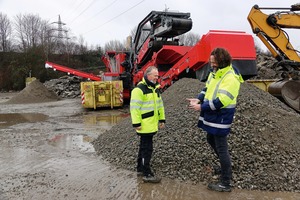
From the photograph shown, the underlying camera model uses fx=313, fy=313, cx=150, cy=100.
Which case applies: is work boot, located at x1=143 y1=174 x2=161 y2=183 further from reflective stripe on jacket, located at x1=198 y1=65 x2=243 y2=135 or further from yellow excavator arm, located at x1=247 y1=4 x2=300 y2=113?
yellow excavator arm, located at x1=247 y1=4 x2=300 y2=113

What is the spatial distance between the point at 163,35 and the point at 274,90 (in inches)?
167

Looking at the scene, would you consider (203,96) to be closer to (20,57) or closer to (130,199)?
(130,199)

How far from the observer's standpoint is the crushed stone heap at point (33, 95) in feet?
67.7

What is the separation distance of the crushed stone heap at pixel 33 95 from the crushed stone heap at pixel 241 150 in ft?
52.8

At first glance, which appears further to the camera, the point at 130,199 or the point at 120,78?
the point at 120,78

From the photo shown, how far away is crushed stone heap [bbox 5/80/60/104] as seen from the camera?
20641 mm

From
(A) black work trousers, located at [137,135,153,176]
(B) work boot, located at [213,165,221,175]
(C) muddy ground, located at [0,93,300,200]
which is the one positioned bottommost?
(C) muddy ground, located at [0,93,300,200]

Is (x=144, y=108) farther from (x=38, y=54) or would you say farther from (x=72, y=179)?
(x=38, y=54)

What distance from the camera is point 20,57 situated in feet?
114

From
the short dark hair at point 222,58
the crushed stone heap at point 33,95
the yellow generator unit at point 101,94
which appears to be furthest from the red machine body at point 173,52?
the crushed stone heap at point 33,95

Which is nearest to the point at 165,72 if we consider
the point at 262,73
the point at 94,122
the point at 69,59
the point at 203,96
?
the point at 94,122

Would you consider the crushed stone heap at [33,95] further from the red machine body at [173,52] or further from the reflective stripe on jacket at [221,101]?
the reflective stripe on jacket at [221,101]

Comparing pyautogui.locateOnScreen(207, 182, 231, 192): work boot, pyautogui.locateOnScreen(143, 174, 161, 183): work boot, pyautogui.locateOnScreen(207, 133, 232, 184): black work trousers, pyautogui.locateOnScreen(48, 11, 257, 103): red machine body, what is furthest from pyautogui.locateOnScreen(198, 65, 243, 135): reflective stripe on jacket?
pyautogui.locateOnScreen(48, 11, 257, 103): red machine body

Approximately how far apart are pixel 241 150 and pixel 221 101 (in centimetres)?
135
